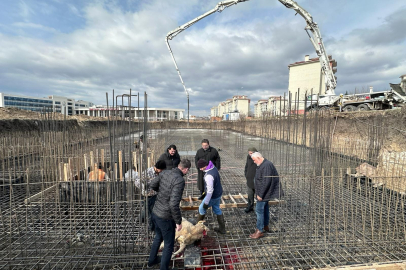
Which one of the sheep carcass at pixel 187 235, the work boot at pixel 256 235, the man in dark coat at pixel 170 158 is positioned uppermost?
the man in dark coat at pixel 170 158

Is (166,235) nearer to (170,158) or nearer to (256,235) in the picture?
(256,235)

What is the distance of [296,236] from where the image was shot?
10.2 feet

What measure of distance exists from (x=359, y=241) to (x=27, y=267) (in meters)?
4.63

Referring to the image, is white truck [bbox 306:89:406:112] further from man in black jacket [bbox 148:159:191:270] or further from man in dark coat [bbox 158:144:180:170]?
man in black jacket [bbox 148:159:191:270]

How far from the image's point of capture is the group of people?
93.1 inches

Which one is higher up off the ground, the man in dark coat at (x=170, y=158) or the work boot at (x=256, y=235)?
the man in dark coat at (x=170, y=158)

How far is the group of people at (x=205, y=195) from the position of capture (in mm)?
2365

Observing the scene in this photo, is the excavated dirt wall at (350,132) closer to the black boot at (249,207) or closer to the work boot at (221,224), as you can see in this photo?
the black boot at (249,207)

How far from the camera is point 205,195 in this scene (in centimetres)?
348

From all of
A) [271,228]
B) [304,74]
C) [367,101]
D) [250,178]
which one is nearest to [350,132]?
[367,101]

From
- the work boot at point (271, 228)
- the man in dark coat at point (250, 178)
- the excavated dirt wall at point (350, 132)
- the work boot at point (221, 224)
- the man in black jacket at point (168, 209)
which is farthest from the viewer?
the excavated dirt wall at point (350, 132)

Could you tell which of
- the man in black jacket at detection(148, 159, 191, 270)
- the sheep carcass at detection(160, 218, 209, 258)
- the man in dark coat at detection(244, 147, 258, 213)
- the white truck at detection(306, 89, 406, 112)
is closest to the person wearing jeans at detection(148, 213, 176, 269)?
the man in black jacket at detection(148, 159, 191, 270)

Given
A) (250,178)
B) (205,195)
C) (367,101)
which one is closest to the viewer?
(205,195)

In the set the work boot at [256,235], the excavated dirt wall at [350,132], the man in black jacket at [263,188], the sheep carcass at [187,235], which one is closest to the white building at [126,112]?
the excavated dirt wall at [350,132]
